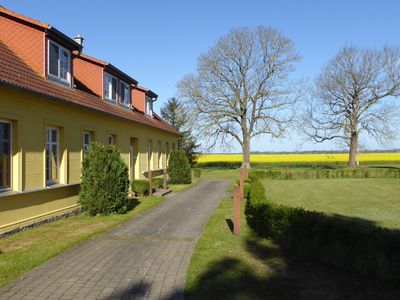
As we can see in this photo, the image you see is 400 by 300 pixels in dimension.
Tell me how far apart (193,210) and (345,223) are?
805 cm

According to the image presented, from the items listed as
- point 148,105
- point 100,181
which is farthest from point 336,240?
point 148,105

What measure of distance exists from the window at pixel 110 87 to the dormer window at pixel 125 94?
907 mm

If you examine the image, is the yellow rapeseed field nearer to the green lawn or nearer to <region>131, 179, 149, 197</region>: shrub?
the green lawn

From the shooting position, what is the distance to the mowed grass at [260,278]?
5.81 metres

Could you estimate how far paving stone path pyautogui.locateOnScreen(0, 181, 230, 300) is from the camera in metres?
5.82

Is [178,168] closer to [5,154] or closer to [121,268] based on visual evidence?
[5,154]

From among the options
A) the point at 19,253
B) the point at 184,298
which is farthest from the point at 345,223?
the point at 19,253

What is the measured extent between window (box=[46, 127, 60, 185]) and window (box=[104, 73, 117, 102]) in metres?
6.02

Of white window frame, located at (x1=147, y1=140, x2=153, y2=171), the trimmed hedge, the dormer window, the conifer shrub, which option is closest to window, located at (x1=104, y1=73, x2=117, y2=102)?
the dormer window

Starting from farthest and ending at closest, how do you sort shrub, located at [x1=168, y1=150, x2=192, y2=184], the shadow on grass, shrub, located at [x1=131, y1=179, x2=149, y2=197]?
shrub, located at [x1=168, y1=150, x2=192, y2=184]
shrub, located at [x1=131, y1=179, x2=149, y2=197]
the shadow on grass

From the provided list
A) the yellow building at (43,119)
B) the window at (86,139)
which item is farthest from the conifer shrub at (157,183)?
the window at (86,139)

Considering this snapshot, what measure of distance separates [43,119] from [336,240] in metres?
8.73

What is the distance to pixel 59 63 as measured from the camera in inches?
545

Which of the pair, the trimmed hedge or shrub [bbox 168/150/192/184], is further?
the trimmed hedge
